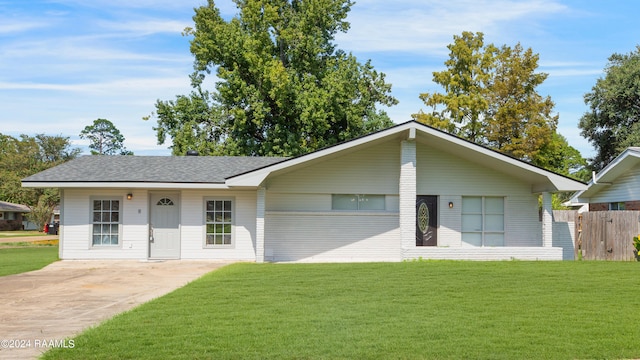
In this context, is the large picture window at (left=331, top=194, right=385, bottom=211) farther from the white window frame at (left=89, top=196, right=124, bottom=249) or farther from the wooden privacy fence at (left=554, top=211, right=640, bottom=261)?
the white window frame at (left=89, top=196, right=124, bottom=249)

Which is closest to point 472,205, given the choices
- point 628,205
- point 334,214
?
point 334,214

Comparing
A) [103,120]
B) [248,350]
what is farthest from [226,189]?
[103,120]

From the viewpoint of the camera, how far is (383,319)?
368 inches

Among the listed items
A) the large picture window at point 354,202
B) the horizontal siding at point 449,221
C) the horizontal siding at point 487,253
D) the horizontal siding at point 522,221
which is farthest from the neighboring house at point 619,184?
the large picture window at point 354,202

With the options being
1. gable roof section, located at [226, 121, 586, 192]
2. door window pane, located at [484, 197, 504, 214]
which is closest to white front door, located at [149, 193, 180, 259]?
gable roof section, located at [226, 121, 586, 192]

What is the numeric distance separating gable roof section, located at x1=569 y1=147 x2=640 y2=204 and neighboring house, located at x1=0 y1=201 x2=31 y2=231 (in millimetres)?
53585

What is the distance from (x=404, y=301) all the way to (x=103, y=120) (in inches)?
3348

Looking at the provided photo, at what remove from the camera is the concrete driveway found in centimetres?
866

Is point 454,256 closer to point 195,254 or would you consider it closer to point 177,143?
point 195,254

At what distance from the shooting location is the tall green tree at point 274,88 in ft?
110

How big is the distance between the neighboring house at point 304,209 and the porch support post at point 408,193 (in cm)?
48

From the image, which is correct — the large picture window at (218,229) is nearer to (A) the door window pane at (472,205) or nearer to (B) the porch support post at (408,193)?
(B) the porch support post at (408,193)

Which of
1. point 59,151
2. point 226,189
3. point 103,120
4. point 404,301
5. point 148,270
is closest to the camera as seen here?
point 404,301

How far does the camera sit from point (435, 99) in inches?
1417
